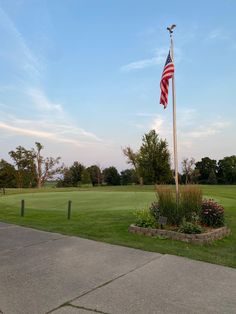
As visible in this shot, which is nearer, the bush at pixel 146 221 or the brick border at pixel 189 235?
the brick border at pixel 189 235

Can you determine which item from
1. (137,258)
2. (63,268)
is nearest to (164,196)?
(137,258)

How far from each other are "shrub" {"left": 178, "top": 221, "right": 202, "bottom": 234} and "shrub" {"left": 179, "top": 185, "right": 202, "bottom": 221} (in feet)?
1.95

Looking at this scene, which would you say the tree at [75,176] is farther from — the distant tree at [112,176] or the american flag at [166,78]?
the american flag at [166,78]

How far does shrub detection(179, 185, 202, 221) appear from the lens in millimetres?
9102

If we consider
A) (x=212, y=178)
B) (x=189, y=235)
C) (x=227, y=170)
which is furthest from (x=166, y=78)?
(x=227, y=170)

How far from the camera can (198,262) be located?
619 centimetres

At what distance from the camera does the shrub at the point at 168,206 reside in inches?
360

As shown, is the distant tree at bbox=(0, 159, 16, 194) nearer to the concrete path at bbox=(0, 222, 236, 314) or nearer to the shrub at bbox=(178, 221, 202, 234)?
the shrub at bbox=(178, 221, 202, 234)

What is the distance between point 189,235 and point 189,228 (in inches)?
13.7

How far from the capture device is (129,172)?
71.2 meters

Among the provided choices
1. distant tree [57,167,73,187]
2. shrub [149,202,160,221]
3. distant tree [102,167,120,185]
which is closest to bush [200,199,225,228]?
shrub [149,202,160,221]

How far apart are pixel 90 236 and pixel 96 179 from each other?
210 ft

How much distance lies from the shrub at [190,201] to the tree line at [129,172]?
25.3m

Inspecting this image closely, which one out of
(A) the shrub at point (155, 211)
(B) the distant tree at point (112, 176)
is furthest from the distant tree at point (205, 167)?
(A) the shrub at point (155, 211)
